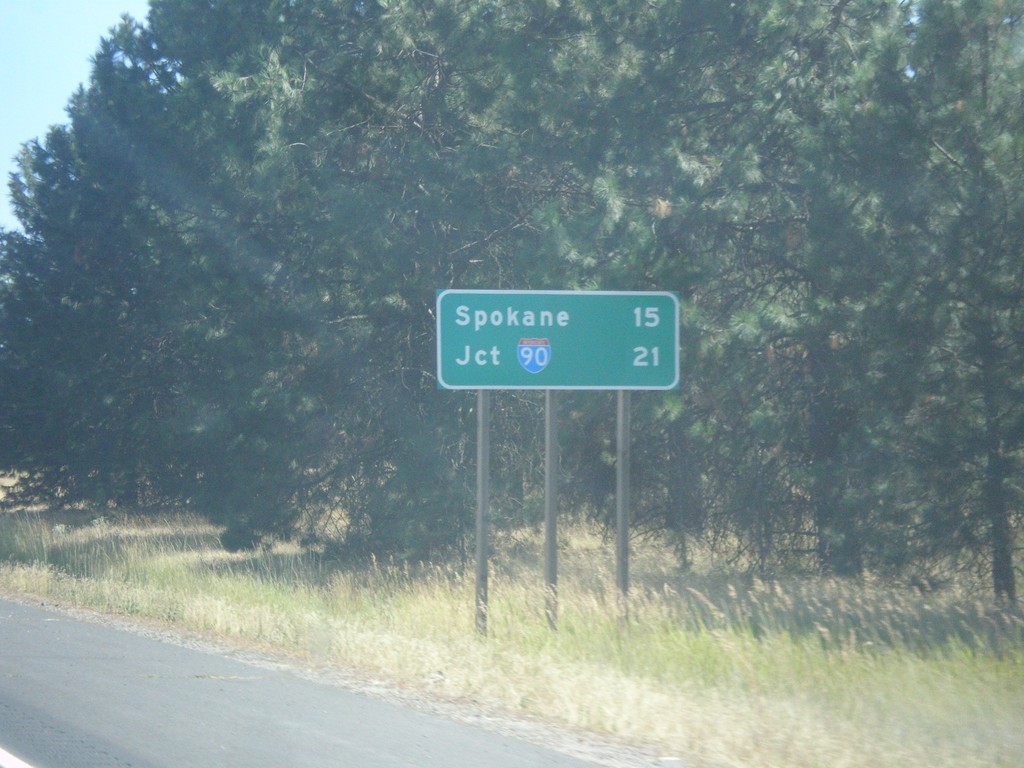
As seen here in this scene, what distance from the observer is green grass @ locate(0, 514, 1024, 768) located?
7441 millimetres

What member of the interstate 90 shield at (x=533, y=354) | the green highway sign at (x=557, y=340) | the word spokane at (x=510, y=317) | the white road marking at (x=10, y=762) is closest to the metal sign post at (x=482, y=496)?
the green highway sign at (x=557, y=340)

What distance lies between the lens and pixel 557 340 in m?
12.1

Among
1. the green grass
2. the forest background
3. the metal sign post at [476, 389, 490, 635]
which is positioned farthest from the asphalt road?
the forest background

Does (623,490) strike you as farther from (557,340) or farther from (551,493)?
(557,340)

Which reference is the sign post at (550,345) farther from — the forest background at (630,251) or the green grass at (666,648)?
the forest background at (630,251)

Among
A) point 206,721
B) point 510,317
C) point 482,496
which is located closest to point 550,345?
point 510,317

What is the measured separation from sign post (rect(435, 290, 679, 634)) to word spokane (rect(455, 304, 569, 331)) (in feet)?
0.03

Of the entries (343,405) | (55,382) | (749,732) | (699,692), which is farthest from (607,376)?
(55,382)

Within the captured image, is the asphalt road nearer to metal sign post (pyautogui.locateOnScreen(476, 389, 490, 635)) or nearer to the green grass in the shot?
the green grass

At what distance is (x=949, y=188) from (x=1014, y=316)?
63.0 inches

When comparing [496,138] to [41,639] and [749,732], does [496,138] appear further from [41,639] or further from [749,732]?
[749,732]

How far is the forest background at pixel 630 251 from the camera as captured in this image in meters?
12.5

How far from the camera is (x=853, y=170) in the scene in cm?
1344

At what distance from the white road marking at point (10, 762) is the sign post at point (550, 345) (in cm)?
570
